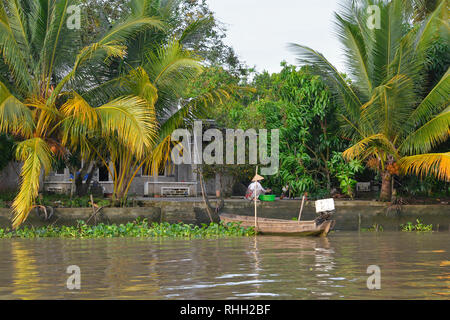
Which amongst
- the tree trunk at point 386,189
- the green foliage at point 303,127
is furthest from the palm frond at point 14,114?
the tree trunk at point 386,189

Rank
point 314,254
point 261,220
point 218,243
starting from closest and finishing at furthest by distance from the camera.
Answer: point 314,254 < point 218,243 < point 261,220

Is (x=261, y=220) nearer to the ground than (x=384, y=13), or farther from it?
nearer to the ground

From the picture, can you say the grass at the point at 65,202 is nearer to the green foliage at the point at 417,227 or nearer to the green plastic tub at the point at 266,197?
the green plastic tub at the point at 266,197

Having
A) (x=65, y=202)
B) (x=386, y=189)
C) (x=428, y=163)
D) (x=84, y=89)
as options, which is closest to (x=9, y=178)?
(x=65, y=202)

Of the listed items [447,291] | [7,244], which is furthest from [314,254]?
[7,244]

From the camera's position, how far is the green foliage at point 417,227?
20.8 metres

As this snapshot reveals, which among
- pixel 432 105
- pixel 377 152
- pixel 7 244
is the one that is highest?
pixel 432 105

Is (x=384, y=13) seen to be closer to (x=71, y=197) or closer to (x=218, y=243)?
(x=218, y=243)

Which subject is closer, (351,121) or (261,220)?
(261,220)

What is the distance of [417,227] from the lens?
20875mm

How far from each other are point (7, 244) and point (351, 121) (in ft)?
40.7

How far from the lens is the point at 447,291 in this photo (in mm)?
8594

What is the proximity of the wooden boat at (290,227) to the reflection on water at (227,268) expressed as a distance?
0.95m

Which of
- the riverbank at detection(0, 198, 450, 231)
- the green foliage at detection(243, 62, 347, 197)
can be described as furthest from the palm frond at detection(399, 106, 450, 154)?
the green foliage at detection(243, 62, 347, 197)
